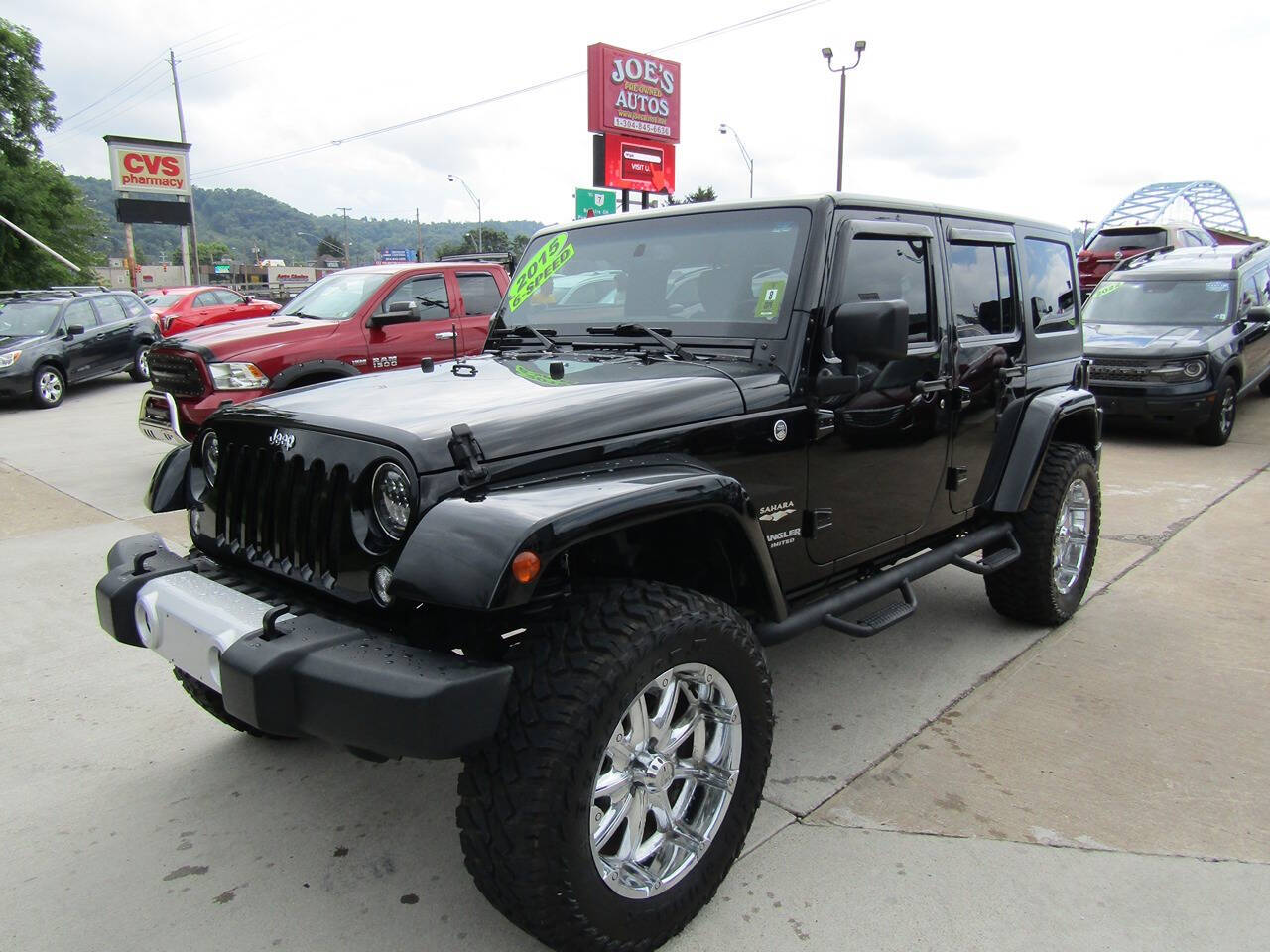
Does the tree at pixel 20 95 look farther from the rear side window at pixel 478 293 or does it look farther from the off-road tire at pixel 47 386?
the rear side window at pixel 478 293

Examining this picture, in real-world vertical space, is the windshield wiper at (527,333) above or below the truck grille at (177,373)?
above

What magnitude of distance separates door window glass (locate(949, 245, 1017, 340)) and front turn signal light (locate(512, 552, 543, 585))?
7.82 ft

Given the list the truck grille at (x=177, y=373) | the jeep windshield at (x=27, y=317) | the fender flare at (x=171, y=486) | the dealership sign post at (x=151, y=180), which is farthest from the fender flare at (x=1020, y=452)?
the dealership sign post at (x=151, y=180)

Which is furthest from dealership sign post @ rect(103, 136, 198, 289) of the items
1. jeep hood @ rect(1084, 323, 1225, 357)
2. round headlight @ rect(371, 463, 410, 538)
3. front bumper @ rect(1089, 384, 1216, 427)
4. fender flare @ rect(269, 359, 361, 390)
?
round headlight @ rect(371, 463, 410, 538)

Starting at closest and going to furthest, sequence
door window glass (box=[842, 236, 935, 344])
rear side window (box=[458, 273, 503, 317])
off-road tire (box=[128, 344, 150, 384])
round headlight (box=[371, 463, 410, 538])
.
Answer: round headlight (box=[371, 463, 410, 538]) < door window glass (box=[842, 236, 935, 344]) < rear side window (box=[458, 273, 503, 317]) < off-road tire (box=[128, 344, 150, 384])

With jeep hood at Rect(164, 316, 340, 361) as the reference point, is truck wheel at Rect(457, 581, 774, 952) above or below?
below

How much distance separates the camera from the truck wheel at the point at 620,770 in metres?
1.94

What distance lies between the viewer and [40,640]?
4191 millimetres

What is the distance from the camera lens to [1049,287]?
440 cm

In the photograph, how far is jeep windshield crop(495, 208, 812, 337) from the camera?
2.94 m

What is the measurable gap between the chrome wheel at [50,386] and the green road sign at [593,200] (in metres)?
10.3

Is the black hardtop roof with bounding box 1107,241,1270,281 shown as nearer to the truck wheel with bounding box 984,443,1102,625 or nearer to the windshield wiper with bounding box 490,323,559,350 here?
the truck wheel with bounding box 984,443,1102,625

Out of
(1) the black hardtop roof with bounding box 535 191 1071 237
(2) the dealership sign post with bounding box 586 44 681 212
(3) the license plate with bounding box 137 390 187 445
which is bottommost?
(3) the license plate with bounding box 137 390 187 445

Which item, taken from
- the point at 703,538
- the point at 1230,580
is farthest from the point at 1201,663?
the point at 703,538
